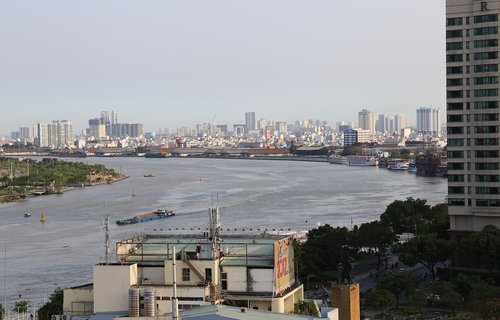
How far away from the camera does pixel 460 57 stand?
1241cm

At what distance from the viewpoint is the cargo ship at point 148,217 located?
20528 mm

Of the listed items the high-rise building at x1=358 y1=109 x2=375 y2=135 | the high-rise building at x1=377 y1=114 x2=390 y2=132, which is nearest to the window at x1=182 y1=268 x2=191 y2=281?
the high-rise building at x1=358 y1=109 x2=375 y2=135

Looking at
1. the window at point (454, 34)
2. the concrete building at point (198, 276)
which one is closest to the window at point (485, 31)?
the window at point (454, 34)

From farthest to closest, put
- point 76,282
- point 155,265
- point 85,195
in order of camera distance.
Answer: point 85,195, point 76,282, point 155,265

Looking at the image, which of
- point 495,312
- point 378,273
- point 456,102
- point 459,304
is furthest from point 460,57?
point 495,312

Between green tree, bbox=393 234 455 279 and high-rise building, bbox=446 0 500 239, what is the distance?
0.95 m

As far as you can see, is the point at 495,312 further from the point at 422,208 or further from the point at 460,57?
the point at 422,208

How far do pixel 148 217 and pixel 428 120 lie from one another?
10310 centimetres

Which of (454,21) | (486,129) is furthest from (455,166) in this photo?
(454,21)

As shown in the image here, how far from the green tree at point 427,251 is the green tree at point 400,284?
1448 mm

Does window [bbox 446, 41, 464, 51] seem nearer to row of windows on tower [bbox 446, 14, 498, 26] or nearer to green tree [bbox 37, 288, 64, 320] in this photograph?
row of windows on tower [bbox 446, 14, 498, 26]

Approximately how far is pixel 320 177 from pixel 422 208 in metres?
22.7

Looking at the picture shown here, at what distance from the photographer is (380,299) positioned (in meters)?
9.32

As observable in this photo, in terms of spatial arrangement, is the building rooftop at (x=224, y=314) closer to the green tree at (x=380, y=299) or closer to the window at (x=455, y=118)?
the green tree at (x=380, y=299)
